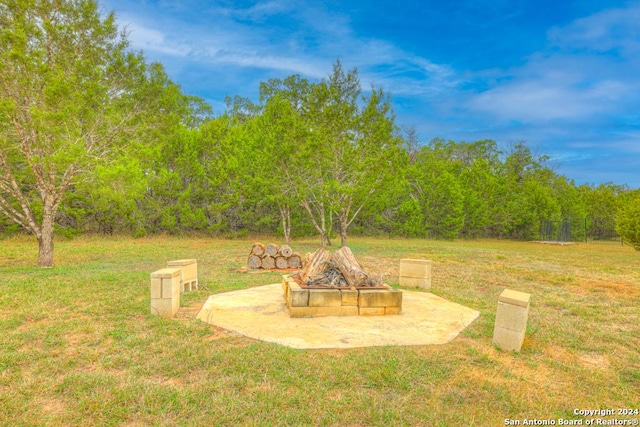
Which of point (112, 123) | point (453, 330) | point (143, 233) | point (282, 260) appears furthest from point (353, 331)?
point (143, 233)

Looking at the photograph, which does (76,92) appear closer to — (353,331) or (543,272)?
(353,331)

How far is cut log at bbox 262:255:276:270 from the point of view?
1017 centimetres

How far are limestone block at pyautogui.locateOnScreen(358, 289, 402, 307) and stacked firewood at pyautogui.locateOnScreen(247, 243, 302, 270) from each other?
5014mm

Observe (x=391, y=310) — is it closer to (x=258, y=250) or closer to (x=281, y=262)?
(x=281, y=262)

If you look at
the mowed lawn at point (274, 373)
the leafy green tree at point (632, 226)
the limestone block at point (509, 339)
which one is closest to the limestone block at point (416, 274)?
the mowed lawn at point (274, 373)

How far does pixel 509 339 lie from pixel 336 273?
8.66 feet

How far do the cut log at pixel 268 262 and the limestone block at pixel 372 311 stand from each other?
5.15 metres

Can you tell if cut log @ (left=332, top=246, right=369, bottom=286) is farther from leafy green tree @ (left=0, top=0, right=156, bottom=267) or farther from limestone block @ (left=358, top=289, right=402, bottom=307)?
leafy green tree @ (left=0, top=0, right=156, bottom=267)

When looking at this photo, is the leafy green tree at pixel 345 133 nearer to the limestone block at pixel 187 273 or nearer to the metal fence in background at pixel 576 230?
the limestone block at pixel 187 273

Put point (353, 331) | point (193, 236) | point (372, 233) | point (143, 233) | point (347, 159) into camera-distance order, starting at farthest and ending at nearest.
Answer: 1. point (372, 233)
2. point (193, 236)
3. point (143, 233)
4. point (347, 159)
5. point (353, 331)

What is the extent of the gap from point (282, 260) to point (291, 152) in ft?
25.0

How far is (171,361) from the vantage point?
3623mm

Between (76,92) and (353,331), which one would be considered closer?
(353,331)

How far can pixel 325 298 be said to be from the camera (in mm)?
5352
